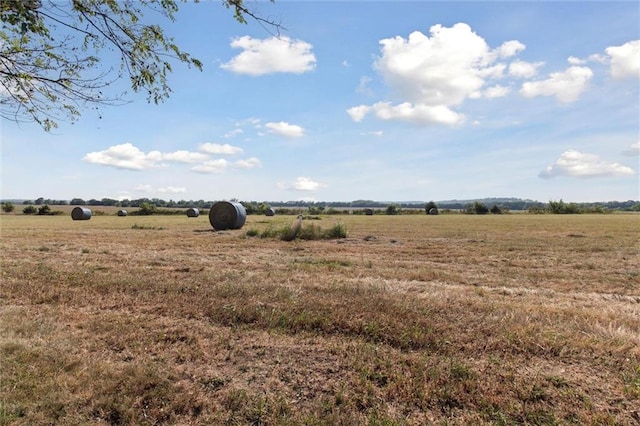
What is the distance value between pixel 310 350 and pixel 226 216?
22257 mm

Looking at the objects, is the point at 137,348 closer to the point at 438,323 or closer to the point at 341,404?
the point at 341,404

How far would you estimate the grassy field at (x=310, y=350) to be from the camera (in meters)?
3.04

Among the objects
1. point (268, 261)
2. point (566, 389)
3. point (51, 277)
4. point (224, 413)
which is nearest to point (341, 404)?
point (224, 413)

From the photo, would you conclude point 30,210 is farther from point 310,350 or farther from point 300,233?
point 310,350

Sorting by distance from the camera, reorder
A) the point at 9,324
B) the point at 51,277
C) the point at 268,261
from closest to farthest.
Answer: the point at 9,324 → the point at 51,277 → the point at 268,261

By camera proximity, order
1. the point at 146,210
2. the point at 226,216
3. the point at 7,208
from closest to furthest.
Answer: the point at 226,216
the point at 146,210
the point at 7,208

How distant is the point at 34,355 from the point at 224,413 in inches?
90.4

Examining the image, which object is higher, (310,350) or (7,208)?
(7,208)

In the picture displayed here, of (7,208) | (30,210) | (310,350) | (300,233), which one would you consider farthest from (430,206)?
(7,208)

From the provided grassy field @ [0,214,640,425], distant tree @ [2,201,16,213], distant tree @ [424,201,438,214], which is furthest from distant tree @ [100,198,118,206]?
grassy field @ [0,214,640,425]

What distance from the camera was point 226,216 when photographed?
83.6 feet

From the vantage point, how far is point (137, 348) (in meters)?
4.11

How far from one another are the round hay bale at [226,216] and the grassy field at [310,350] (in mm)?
17442

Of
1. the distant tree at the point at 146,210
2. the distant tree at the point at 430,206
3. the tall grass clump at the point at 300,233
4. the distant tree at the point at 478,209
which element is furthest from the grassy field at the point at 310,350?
the distant tree at the point at 478,209
